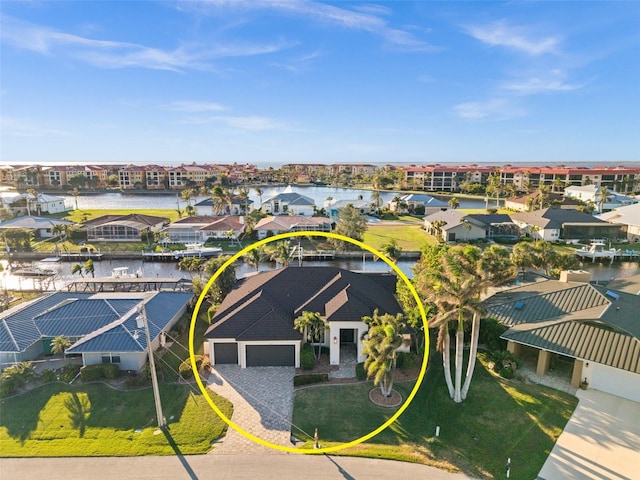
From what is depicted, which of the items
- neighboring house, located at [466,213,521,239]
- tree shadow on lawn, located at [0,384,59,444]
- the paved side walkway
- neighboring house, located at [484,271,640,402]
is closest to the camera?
the paved side walkway

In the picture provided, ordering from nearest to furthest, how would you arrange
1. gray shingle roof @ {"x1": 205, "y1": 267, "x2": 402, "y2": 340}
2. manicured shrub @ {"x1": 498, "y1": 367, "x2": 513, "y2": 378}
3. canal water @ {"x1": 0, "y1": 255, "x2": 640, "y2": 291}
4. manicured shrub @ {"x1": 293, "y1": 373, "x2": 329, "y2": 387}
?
manicured shrub @ {"x1": 293, "y1": 373, "x2": 329, "y2": 387} → manicured shrub @ {"x1": 498, "y1": 367, "x2": 513, "y2": 378} → gray shingle roof @ {"x1": 205, "y1": 267, "x2": 402, "y2": 340} → canal water @ {"x1": 0, "y1": 255, "x2": 640, "y2": 291}

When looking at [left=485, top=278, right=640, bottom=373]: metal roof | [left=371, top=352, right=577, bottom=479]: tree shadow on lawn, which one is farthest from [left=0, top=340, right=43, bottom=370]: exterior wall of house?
[left=485, top=278, right=640, bottom=373]: metal roof

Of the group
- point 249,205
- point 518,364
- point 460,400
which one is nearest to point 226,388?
point 460,400

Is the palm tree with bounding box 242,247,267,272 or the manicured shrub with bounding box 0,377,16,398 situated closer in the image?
the manicured shrub with bounding box 0,377,16,398

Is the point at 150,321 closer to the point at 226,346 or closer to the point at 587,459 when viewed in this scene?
the point at 226,346

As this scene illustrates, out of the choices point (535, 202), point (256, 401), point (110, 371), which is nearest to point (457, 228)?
point (535, 202)

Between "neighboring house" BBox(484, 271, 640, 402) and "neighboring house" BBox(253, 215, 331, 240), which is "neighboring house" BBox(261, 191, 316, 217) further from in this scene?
"neighboring house" BBox(484, 271, 640, 402)
